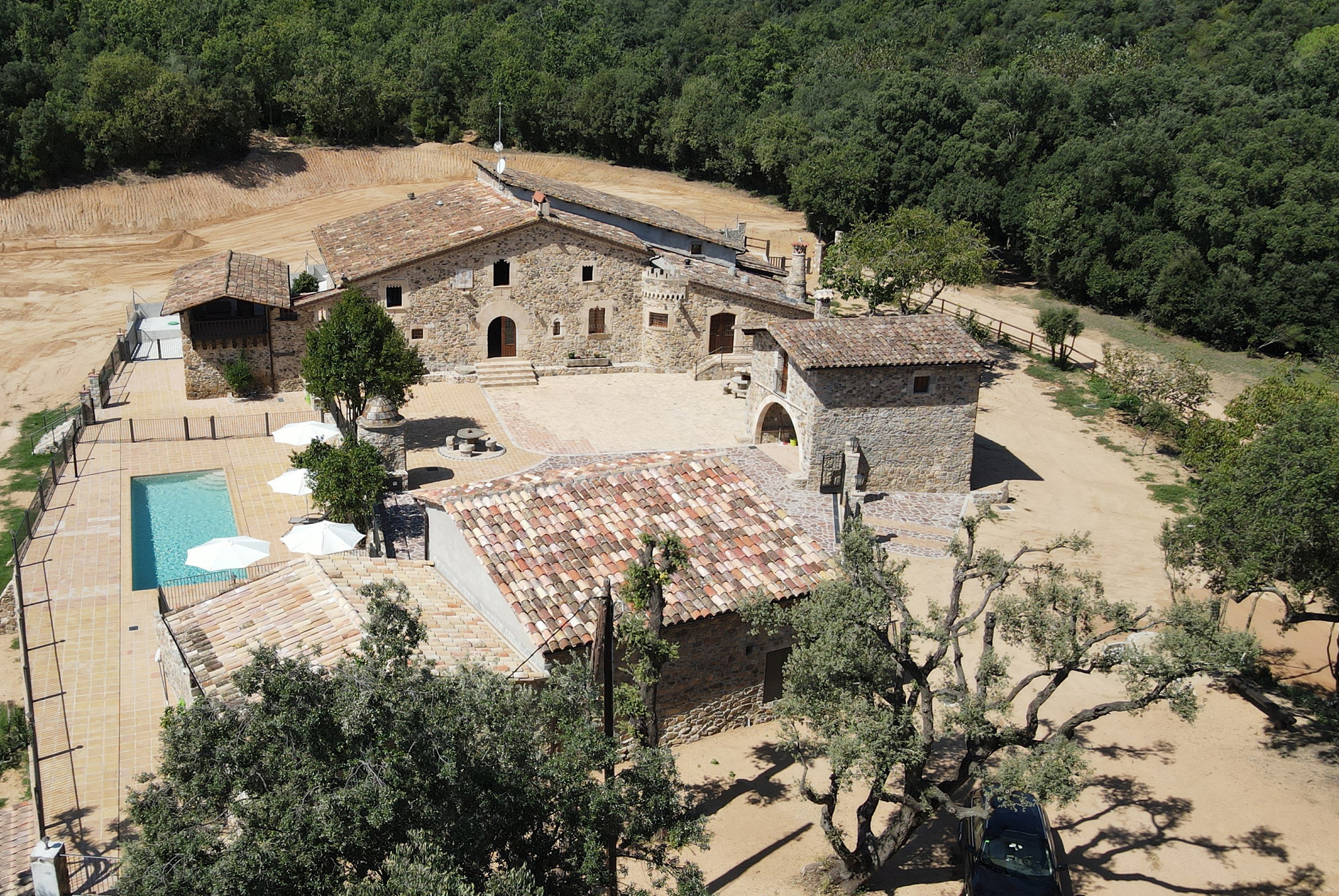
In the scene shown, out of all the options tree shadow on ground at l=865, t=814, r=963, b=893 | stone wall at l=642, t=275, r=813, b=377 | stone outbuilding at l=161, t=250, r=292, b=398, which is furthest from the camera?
stone wall at l=642, t=275, r=813, b=377

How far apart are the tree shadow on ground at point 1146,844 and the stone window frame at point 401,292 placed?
2547 centimetres

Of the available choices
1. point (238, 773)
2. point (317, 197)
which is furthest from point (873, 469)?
point (317, 197)

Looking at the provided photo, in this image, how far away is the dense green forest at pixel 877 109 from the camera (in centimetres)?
4888

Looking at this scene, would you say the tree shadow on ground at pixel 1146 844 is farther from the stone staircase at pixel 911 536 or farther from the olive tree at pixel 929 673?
the stone staircase at pixel 911 536

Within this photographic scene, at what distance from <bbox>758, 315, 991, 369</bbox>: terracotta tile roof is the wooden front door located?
27.3 feet

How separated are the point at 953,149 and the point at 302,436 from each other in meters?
41.7

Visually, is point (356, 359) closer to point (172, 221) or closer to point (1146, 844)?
point (1146, 844)

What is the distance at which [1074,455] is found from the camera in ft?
110

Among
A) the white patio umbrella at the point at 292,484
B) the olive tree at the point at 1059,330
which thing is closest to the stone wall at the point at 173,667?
the white patio umbrella at the point at 292,484

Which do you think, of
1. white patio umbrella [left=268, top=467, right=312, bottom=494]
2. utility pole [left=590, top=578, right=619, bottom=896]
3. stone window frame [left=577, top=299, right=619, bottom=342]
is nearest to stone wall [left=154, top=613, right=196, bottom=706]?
white patio umbrella [left=268, top=467, right=312, bottom=494]

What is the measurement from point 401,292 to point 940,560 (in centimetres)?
1953

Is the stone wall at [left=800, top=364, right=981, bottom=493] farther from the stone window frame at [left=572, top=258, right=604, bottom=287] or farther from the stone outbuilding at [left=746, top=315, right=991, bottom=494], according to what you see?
the stone window frame at [left=572, top=258, right=604, bottom=287]

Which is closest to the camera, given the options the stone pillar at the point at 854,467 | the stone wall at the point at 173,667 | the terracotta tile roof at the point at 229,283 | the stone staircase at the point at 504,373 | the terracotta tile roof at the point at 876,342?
the stone wall at the point at 173,667

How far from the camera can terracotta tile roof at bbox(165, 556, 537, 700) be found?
1600 centimetres
